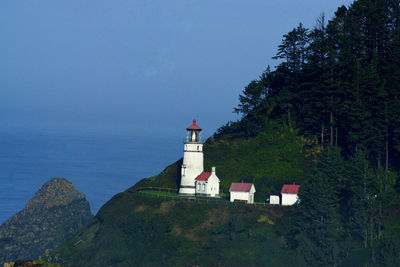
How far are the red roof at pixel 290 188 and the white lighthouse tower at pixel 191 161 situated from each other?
1416cm

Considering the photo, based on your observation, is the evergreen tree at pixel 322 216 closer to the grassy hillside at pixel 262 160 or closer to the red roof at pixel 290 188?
the red roof at pixel 290 188

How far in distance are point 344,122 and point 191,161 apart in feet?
76.1

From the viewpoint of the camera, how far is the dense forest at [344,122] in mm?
69875

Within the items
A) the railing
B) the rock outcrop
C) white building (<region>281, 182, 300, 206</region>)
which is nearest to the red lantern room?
the railing

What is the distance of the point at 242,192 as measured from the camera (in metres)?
80.8

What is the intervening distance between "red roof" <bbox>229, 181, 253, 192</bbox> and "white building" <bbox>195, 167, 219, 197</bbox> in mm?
3864

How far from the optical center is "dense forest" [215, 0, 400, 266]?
69875 mm

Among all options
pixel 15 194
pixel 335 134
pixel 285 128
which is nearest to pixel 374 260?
pixel 335 134

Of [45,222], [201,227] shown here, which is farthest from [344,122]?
[45,222]

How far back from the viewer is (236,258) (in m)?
70.5

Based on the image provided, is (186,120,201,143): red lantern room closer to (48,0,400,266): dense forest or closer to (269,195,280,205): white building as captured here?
(48,0,400,266): dense forest

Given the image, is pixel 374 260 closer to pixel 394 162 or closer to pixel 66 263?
pixel 394 162

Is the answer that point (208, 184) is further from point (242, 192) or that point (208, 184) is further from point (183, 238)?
point (183, 238)

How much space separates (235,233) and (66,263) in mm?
22825
